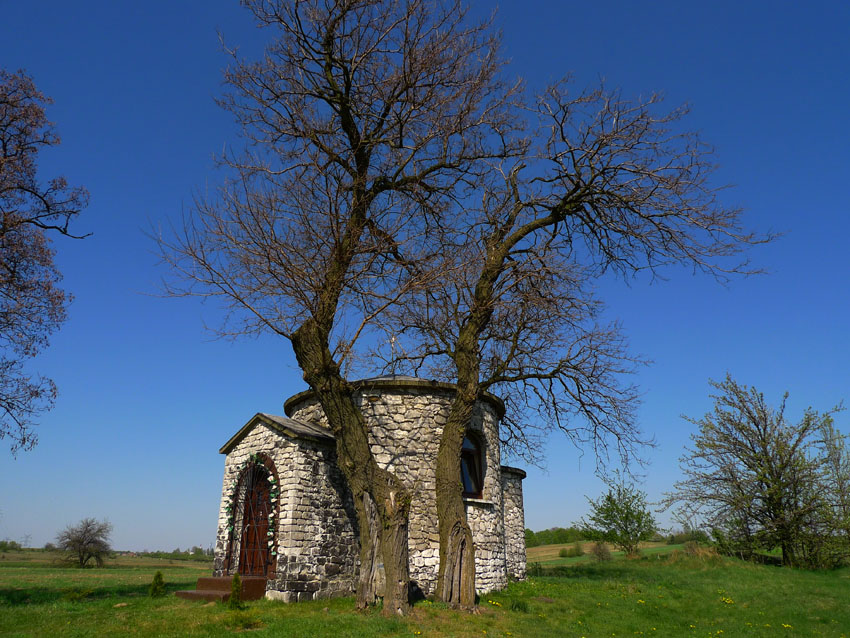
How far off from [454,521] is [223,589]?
197 inches

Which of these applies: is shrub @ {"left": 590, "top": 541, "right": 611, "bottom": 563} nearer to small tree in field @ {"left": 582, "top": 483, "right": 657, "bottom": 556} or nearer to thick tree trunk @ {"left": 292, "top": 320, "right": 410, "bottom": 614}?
small tree in field @ {"left": 582, "top": 483, "right": 657, "bottom": 556}

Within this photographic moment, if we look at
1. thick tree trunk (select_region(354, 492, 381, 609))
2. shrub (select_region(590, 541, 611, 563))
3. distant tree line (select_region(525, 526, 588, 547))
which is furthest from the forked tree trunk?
distant tree line (select_region(525, 526, 588, 547))

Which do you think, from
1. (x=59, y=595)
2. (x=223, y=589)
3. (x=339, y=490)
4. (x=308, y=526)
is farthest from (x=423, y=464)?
(x=59, y=595)

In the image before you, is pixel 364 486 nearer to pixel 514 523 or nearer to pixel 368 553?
pixel 368 553

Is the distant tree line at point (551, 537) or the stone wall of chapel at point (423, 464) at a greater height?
the stone wall of chapel at point (423, 464)

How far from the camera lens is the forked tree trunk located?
1045 centimetres

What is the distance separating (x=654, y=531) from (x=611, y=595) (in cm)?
1643

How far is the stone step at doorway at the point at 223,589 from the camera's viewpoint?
10.8 m

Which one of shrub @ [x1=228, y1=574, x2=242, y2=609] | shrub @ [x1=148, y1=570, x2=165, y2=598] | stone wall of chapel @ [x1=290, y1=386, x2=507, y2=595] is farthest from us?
stone wall of chapel @ [x1=290, y1=386, x2=507, y2=595]

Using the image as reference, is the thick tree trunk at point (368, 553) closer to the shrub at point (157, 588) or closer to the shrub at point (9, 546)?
the shrub at point (157, 588)

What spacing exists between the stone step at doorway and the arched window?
17.4 feet

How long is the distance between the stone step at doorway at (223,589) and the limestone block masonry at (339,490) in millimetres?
227

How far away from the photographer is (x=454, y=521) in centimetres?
1122

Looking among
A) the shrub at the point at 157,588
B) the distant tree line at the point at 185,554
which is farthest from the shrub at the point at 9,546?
the shrub at the point at 157,588
